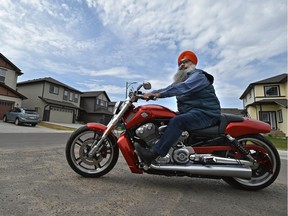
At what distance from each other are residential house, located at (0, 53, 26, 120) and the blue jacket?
26.9 meters

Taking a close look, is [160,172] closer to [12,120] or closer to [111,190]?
[111,190]

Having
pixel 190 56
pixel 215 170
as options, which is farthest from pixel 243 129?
pixel 190 56

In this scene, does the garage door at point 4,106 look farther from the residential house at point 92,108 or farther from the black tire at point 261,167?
the black tire at point 261,167

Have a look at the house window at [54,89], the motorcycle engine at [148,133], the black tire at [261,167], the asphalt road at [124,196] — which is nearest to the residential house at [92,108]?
the house window at [54,89]

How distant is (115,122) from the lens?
2736 mm

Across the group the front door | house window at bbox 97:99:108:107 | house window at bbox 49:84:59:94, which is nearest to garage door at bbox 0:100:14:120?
house window at bbox 49:84:59:94

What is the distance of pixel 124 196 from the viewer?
2.12 metres

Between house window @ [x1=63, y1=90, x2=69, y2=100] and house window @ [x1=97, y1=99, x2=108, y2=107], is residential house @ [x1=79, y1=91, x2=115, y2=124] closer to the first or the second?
house window @ [x1=97, y1=99, x2=108, y2=107]

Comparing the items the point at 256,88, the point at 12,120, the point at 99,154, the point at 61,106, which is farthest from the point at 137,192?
the point at 61,106

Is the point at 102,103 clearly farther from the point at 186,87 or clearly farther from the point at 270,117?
the point at 186,87

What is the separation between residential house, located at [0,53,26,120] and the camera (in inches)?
922

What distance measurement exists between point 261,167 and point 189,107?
4.07ft

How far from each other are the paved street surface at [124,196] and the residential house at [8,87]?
2531cm

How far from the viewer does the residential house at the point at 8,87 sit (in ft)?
76.8
